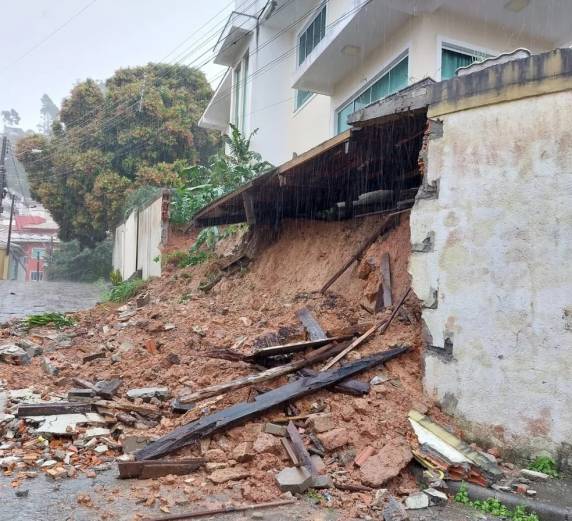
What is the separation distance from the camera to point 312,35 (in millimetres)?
13859

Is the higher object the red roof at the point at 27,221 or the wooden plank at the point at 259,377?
the red roof at the point at 27,221

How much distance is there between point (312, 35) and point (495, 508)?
42.6 ft

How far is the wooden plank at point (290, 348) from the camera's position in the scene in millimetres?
5625

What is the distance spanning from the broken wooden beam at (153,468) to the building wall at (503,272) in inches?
93.0

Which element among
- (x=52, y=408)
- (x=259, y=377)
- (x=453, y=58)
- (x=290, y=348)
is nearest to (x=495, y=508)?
(x=259, y=377)

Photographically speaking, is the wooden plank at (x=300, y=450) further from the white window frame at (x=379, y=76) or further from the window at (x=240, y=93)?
the window at (x=240, y=93)

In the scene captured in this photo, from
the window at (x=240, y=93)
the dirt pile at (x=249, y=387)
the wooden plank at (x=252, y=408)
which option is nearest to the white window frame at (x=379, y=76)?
the dirt pile at (x=249, y=387)

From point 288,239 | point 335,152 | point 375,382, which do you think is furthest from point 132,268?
point 375,382

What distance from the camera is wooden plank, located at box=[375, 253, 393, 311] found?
6.25m

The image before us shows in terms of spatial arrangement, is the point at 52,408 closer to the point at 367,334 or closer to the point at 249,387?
the point at 249,387

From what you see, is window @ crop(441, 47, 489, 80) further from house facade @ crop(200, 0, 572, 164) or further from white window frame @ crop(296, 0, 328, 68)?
white window frame @ crop(296, 0, 328, 68)

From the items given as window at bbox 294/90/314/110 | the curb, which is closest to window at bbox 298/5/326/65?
window at bbox 294/90/314/110

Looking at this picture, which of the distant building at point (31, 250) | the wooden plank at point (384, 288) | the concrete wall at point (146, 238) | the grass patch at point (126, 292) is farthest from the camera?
the distant building at point (31, 250)

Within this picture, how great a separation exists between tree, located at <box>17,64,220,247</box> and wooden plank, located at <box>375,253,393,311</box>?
18491mm
